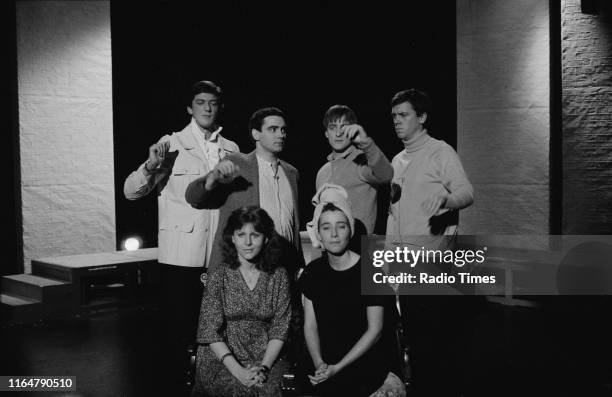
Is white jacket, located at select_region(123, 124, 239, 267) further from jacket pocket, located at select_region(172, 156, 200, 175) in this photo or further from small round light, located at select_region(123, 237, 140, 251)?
small round light, located at select_region(123, 237, 140, 251)

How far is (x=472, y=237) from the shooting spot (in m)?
5.50

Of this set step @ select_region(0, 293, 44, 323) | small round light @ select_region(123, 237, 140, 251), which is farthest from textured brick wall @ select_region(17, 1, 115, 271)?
step @ select_region(0, 293, 44, 323)

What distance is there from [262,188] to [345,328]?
827 millimetres

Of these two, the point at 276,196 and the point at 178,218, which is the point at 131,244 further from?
the point at 276,196

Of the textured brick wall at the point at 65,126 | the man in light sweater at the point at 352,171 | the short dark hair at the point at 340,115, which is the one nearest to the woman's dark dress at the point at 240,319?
the man in light sweater at the point at 352,171

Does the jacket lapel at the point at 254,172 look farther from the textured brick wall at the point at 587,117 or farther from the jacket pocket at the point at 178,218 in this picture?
the textured brick wall at the point at 587,117

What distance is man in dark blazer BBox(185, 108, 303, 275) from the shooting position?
312 cm

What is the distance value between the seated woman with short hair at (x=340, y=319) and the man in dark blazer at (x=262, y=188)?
0.45m

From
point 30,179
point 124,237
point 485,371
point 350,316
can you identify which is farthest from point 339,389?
point 124,237

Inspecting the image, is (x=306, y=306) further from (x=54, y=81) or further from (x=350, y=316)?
(x=54, y=81)

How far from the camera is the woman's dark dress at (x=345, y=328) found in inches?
103

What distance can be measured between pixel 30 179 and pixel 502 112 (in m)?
3.81

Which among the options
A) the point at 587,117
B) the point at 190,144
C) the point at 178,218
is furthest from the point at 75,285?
the point at 587,117

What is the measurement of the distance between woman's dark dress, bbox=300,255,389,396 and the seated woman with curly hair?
0.18 m
